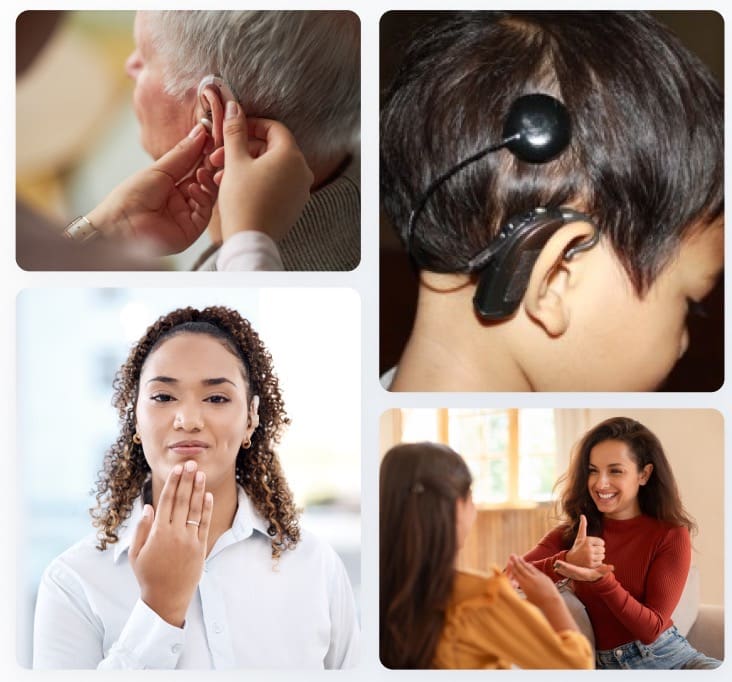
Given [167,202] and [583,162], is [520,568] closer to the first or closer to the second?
[583,162]

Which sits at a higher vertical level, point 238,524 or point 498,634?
point 238,524

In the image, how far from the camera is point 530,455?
1009 millimetres

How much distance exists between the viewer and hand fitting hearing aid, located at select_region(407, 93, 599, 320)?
968 mm

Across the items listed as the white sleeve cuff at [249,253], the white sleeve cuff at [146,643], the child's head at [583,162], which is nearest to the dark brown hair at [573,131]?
the child's head at [583,162]

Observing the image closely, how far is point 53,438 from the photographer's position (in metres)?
1.01

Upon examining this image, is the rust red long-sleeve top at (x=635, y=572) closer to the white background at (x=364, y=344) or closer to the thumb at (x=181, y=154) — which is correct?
the white background at (x=364, y=344)

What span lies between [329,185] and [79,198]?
0.85 ft

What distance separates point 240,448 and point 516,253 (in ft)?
1.14

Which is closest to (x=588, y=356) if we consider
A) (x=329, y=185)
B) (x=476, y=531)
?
(x=476, y=531)

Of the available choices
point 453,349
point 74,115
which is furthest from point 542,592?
point 74,115

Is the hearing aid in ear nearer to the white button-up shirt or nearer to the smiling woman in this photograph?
the smiling woman

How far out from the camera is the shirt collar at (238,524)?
3.29ft

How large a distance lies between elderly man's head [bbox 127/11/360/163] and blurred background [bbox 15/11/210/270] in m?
0.02

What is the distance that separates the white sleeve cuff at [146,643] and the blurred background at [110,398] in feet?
0.32
